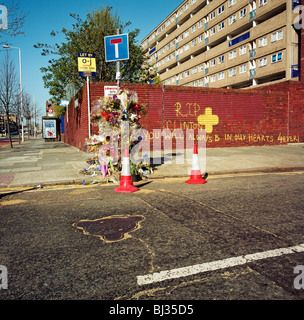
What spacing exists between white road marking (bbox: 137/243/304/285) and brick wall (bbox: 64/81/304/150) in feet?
36.0

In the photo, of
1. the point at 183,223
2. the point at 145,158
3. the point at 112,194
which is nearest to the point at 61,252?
the point at 183,223

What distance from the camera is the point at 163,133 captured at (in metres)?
13.5

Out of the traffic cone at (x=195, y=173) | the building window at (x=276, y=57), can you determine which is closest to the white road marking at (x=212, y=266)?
the traffic cone at (x=195, y=173)

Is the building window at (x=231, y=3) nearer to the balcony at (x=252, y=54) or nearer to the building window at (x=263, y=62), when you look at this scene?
the balcony at (x=252, y=54)

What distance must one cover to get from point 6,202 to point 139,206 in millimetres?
2540

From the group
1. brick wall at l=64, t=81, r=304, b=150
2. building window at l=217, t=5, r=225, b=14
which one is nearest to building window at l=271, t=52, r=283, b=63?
building window at l=217, t=5, r=225, b=14

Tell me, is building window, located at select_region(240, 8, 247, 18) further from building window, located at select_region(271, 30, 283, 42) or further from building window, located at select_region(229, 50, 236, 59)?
building window, located at select_region(271, 30, 283, 42)

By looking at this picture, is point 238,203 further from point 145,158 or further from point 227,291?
point 145,158

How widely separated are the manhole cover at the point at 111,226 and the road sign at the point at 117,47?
5.23 metres

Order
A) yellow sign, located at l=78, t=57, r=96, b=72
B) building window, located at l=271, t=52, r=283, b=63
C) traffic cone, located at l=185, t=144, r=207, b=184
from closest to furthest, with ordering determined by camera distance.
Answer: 1. traffic cone, located at l=185, t=144, r=207, b=184
2. yellow sign, located at l=78, t=57, r=96, b=72
3. building window, located at l=271, t=52, r=283, b=63

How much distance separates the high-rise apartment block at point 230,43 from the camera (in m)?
38.3

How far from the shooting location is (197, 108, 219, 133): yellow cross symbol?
14219 millimetres

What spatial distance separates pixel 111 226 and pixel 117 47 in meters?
5.71

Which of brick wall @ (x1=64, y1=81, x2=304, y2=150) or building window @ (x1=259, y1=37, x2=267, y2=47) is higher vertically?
building window @ (x1=259, y1=37, x2=267, y2=47)
